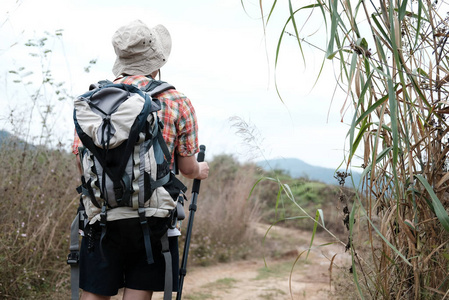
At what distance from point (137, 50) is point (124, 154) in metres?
0.60

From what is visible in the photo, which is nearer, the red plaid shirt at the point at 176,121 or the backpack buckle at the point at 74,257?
the red plaid shirt at the point at 176,121

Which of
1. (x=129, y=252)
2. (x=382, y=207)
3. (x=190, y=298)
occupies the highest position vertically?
(x=382, y=207)

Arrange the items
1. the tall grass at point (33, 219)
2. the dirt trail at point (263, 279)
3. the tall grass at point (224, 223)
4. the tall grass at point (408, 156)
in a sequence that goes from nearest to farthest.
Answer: the tall grass at point (408, 156) < the tall grass at point (33, 219) < the dirt trail at point (263, 279) < the tall grass at point (224, 223)

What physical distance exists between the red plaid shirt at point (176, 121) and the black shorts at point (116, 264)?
0.44 m

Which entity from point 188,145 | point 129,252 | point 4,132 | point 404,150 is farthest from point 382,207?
point 4,132

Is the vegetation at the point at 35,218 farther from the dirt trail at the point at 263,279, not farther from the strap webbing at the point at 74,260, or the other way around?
the strap webbing at the point at 74,260

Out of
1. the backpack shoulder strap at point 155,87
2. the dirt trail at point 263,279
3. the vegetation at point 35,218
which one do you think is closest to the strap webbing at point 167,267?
the backpack shoulder strap at point 155,87

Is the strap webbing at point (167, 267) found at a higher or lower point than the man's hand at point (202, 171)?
lower

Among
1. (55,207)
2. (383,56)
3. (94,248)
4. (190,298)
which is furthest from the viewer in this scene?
(190,298)

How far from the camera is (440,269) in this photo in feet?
7.18

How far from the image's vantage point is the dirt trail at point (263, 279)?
5539 millimetres

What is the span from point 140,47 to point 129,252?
3.26 ft

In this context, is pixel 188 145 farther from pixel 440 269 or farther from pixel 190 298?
pixel 190 298

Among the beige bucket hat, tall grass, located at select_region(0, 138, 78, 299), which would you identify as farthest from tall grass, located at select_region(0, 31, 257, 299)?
the beige bucket hat
